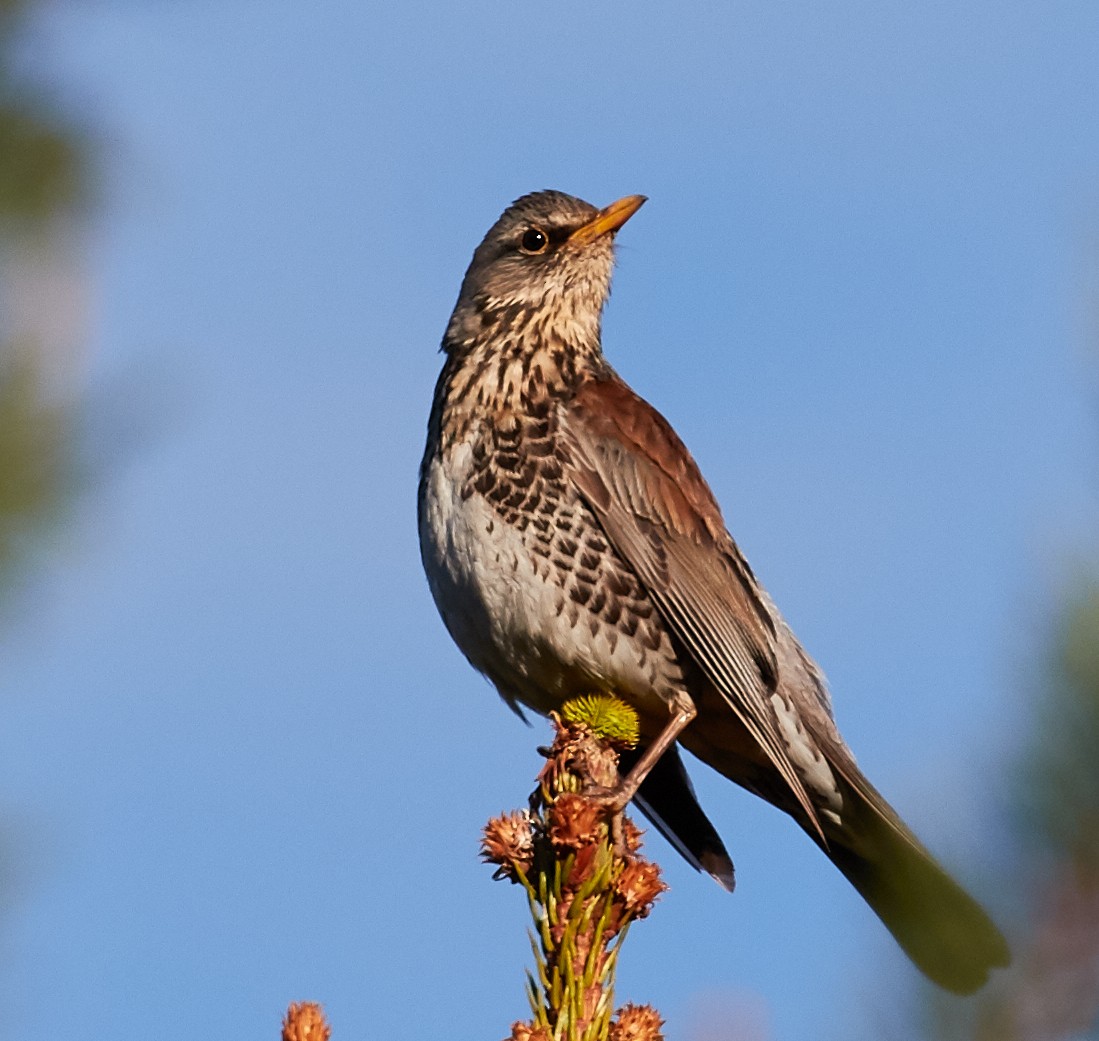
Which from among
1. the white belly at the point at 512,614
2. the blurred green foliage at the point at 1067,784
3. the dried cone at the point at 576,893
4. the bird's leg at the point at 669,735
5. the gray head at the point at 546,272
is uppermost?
the gray head at the point at 546,272

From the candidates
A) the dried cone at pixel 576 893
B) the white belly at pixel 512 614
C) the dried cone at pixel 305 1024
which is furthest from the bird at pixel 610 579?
the dried cone at pixel 305 1024

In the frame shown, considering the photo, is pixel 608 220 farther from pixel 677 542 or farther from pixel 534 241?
pixel 677 542

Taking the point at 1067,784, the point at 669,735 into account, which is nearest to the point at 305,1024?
the point at 1067,784

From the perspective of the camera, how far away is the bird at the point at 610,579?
563cm

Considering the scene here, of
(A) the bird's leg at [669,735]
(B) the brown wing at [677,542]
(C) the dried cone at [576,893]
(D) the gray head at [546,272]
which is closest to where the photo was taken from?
(C) the dried cone at [576,893]

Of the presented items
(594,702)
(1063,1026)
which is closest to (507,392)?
(594,702)

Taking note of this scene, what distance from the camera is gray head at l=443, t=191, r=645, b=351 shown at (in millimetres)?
6629

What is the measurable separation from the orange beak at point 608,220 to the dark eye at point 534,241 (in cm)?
12

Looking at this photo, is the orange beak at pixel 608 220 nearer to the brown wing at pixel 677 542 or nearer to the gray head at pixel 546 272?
the gray head at pixel 546 272

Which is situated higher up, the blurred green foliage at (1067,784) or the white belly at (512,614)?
the white belly at (512,614)

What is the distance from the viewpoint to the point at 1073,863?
150cm

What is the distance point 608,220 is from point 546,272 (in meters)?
0.35

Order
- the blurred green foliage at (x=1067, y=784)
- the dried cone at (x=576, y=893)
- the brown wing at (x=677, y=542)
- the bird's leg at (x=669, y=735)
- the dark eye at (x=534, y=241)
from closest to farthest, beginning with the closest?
the blurred green foliage at (x=1067, y=784)
the dried cone at (x=576, y=893)
the bird's leg at (x=669, y=735)
the brown wing at (x=677, y=542)
the dark eye at (x=534, y=241)

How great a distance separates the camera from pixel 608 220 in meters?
6.79
